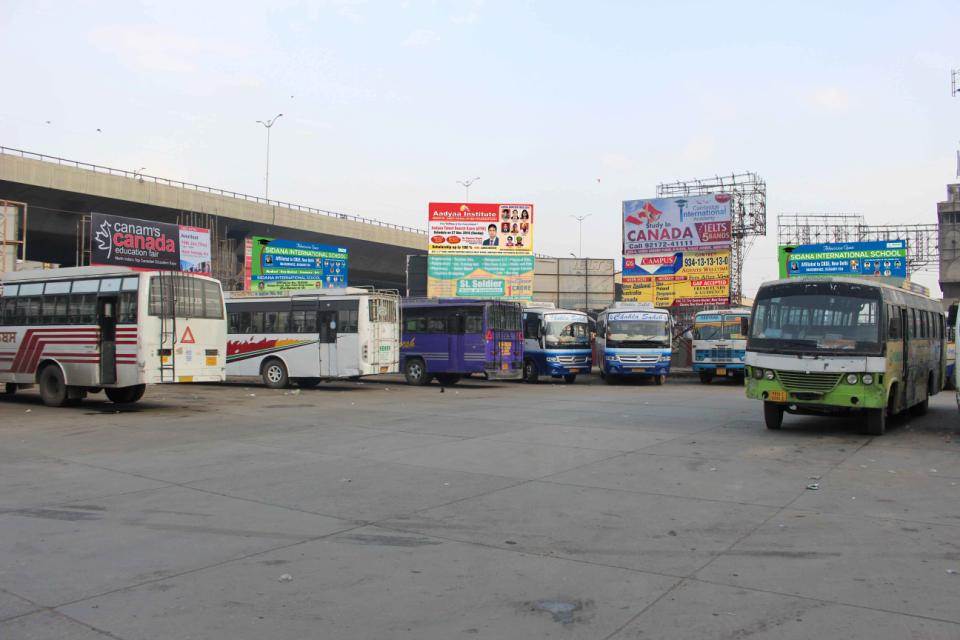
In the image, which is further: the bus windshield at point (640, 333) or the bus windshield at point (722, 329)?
the bus windshield at point (722, 329)

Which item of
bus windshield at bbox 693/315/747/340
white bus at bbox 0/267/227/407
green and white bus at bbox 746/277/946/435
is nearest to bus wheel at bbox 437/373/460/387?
bus windshield at bbox 693/315/747/340

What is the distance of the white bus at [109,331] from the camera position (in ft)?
55.8

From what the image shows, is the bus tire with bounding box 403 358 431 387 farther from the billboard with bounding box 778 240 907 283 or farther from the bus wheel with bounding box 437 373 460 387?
the billboard with bounding box 778 240 907 283

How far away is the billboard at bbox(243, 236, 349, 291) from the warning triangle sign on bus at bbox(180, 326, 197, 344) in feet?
60.2

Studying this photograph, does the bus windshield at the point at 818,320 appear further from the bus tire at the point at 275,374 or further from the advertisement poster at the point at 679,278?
the advertisement poster at the point at 679,278

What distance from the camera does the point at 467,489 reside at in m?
8.57

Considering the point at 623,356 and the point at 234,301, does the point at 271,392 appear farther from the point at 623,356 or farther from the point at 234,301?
the point at 623,356

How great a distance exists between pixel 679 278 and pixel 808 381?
26034mm

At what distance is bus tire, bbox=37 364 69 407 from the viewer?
18016 mm

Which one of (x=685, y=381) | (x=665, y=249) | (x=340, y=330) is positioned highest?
(x=665, y=249)

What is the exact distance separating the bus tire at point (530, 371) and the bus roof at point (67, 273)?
16.0 metres

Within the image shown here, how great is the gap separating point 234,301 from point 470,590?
73.3 feet

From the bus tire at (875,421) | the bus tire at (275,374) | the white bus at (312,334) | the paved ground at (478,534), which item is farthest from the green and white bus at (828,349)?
the bus tire at (275,374)

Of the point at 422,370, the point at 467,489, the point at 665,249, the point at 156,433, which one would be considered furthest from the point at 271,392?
the point at 665,249
